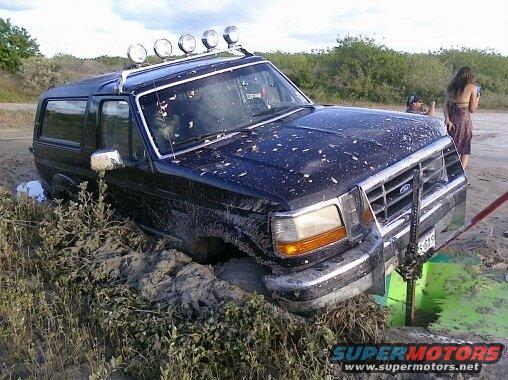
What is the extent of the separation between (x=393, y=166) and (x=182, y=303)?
5.47 feet

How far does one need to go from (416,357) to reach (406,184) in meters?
1.21

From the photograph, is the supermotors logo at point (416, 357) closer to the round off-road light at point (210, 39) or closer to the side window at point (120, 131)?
the side window at point (120, 131)

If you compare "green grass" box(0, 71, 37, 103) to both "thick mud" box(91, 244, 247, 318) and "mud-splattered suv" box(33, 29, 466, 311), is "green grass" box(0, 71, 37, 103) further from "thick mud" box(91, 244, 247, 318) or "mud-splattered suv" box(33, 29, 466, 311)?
"thick mud" box(91, 244, 247, 318)

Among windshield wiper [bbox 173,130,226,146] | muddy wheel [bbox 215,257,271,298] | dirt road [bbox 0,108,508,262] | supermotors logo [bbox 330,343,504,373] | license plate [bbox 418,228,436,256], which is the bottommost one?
dirt road [bbox 0,108,508,262]

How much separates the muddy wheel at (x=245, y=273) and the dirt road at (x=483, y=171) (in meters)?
2.27

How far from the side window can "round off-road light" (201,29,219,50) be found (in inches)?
49.3

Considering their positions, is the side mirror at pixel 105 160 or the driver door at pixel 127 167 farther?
the driver door at pixel 127 167

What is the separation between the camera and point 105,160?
4023 mm

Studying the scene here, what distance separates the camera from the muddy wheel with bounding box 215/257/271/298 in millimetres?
3414

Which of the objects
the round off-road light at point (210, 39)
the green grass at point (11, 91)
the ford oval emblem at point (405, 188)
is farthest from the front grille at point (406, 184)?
the green grass at point (11, 91)

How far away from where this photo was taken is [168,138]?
161 inches

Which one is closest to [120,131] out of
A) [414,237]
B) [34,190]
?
[414,237]

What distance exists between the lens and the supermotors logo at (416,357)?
3096mm

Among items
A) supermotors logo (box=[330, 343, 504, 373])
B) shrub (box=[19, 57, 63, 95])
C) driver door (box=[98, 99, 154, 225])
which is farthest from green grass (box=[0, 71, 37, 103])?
supermotors logo (box=[330, 343, 504, 373])
